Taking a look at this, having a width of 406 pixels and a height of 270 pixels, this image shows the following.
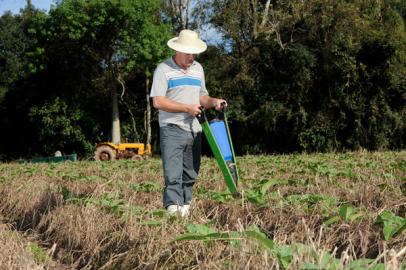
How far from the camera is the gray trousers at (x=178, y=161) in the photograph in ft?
17.1

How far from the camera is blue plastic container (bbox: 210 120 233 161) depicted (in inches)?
212

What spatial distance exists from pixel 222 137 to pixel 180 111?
0.49 meters

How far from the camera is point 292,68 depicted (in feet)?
76.1

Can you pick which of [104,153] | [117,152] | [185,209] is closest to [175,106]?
[185,209]

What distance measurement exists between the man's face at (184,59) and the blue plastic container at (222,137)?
590 millimetres

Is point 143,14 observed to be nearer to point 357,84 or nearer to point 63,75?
point 63,75

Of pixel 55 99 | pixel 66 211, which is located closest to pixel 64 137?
pixel 55 99

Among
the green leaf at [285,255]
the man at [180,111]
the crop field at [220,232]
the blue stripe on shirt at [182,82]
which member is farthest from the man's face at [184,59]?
the green leaf at [285,255]

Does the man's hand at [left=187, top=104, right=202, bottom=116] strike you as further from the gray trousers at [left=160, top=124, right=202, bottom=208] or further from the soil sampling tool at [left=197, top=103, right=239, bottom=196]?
the gray trousers at [left=160, top=124, right=202, bottom=208]

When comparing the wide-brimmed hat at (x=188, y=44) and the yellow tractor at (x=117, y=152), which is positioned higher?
the wide-brimmed hat at (x=188, y=44)

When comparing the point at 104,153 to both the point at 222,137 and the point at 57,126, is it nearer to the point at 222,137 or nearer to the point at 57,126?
the point at 57,126

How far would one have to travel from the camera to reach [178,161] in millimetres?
5336

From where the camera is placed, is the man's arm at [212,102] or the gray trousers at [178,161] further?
the man's arm at [212,102]

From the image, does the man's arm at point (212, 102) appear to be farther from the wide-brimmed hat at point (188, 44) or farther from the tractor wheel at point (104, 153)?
the tractor wheel at point (104, 153)
